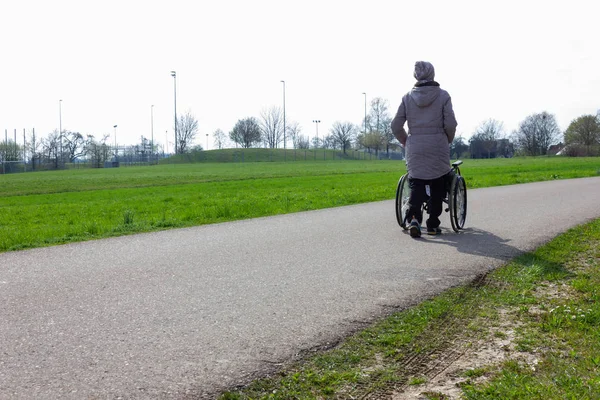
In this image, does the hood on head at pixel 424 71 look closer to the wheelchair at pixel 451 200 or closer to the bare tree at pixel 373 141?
the wheelchair at pixel 451 200

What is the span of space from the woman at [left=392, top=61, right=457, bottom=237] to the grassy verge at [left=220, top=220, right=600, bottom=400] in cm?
Answer: 311

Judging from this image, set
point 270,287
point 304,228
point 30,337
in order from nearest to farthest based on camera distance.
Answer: point 30,337 < point 270,287 < point 304,228

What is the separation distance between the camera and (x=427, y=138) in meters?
8.51

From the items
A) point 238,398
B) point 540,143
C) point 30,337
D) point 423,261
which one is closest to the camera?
point 238,398

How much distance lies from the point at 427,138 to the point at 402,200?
0.99m

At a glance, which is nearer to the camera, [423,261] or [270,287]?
[270,287]

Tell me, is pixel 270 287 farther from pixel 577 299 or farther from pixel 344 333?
pixel 577 299

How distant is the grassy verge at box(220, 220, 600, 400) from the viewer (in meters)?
3.18

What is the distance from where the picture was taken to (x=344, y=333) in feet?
13.7

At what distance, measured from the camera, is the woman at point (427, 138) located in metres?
8.38

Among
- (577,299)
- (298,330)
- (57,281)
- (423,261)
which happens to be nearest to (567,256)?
(423,261)

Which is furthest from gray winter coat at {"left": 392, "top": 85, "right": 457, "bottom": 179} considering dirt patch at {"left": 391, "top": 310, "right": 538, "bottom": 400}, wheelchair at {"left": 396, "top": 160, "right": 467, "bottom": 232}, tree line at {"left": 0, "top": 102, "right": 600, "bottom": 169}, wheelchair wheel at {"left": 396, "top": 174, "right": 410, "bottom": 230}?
tree line at {"left": 0, "top": 102, "right": 600, "bottom": 169}

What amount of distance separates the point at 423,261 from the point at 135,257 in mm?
3038

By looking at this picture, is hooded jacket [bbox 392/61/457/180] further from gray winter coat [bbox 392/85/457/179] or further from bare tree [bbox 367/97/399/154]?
bare tree [bbox 367/97/399/154]
